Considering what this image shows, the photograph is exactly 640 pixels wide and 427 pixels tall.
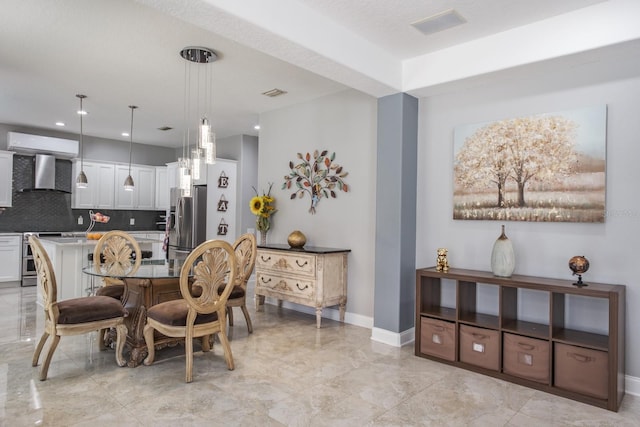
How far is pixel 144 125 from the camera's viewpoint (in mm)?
6699

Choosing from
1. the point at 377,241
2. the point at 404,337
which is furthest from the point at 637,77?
the point at 404,337

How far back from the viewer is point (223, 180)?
693cm

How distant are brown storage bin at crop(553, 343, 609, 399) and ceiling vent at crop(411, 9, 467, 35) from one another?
2.39 meters

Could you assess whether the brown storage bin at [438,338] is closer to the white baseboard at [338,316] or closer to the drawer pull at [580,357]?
the drawer pull at [580,357]

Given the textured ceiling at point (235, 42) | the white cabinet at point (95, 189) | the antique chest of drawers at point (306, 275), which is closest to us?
the textured ceiling at point (235, 42)

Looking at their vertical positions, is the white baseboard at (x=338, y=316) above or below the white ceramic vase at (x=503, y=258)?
below

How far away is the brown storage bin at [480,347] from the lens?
309 cm

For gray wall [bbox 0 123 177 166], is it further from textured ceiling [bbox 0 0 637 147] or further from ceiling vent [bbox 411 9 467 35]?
ceiling vent [bbox 411 9 467 35]

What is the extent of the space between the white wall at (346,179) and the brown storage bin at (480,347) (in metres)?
1.28

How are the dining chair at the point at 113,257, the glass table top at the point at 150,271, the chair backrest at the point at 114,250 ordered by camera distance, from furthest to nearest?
the chair backrest at the point at 114,250 → the dining chair at the point at 113,257 → the glass table top at the point at 150,271

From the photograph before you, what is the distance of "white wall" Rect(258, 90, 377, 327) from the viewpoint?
175 inches

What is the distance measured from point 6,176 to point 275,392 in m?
6.42

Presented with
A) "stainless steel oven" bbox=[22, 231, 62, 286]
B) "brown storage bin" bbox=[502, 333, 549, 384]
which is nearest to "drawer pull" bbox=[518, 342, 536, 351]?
"brown storage bin" bbox=[502, 333, 549, 384]

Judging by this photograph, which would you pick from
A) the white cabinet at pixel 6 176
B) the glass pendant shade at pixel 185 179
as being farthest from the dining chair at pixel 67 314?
the white cabinet at pixel 6 176
